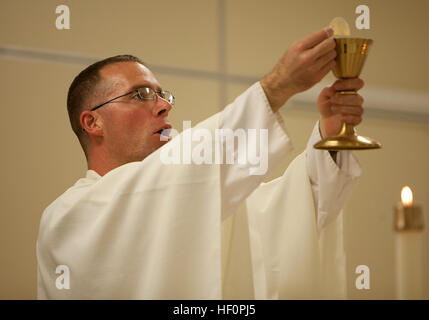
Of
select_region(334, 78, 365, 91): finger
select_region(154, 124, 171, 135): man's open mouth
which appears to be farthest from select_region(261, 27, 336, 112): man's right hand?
select_region(154, 124, 171, 135): man's open mouth

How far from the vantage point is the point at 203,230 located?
4.94 ft

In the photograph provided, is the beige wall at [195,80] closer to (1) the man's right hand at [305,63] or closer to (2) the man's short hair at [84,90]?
(2) the man's short hair at [84,90]

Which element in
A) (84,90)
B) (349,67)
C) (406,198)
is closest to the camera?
(406,198)

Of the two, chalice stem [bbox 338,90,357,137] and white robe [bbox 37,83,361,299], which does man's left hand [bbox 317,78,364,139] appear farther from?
white robe [bbox 37,83,361,299]

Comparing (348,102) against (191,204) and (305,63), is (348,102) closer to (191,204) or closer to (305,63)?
(305,63)

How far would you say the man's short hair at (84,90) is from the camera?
225 centimetres

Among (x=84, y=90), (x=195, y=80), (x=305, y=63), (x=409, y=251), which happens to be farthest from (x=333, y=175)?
(x=195, y=80)

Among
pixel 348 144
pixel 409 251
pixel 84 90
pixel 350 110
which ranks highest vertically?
pixel 84 90

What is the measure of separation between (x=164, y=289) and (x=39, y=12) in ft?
5.77

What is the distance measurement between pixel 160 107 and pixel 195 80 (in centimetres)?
100

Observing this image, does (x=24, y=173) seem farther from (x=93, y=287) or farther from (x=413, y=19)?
(x=413, y=19)

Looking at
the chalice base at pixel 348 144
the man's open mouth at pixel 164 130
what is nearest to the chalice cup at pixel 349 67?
the chalice base at pixel 348 144

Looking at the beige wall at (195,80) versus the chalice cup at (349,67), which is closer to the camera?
the chalice cup at (349,67)

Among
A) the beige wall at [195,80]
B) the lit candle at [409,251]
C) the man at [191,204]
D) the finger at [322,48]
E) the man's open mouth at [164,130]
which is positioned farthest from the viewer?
the beige wall at [195,80]
